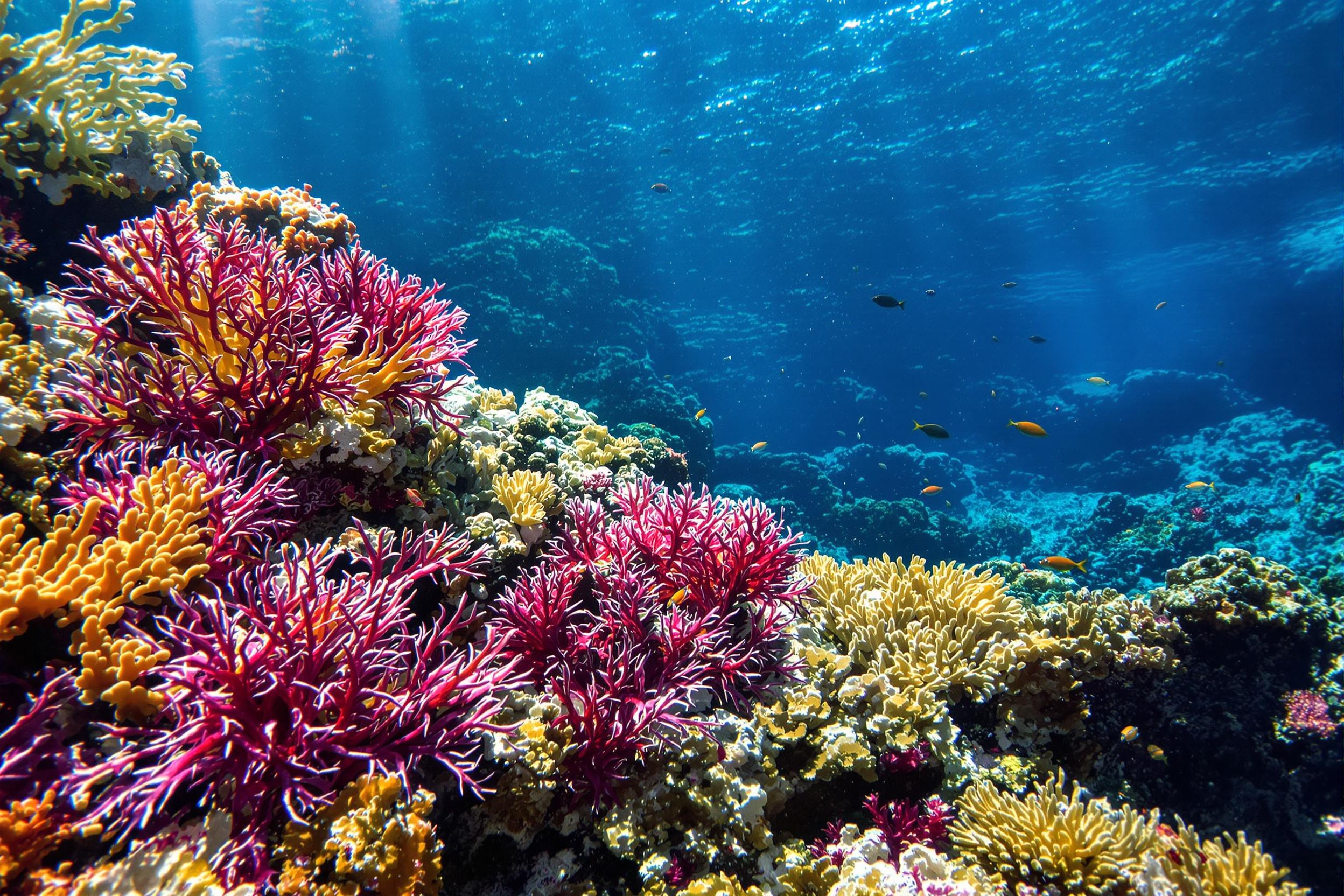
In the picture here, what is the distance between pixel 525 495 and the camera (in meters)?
4.08

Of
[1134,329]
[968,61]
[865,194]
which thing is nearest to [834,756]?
[968,61]

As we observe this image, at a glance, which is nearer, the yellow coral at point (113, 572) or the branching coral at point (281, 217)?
the yellow coral at point (113, 572)

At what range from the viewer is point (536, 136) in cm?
2614

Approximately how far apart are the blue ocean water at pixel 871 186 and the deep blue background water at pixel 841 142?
0.15m

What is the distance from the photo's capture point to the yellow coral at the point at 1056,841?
9.01 feet

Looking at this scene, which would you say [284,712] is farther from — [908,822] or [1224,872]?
[1224,872]

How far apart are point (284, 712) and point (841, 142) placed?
96.4 ft

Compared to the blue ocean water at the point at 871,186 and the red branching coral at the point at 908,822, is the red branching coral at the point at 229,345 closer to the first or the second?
the red branching coral at the point at 908,822

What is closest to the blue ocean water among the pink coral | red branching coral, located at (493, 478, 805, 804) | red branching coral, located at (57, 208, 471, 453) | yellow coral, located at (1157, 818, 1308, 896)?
the pink coral

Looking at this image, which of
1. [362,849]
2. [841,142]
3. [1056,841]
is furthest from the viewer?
[841,142]

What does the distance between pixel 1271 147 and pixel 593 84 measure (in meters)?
29.6

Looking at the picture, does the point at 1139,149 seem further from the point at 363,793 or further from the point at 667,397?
the point at 363,793

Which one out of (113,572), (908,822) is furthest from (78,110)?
(908,822)

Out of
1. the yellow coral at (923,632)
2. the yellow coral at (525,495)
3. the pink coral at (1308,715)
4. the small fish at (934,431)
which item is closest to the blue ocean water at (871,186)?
the small fish at (934,431)
